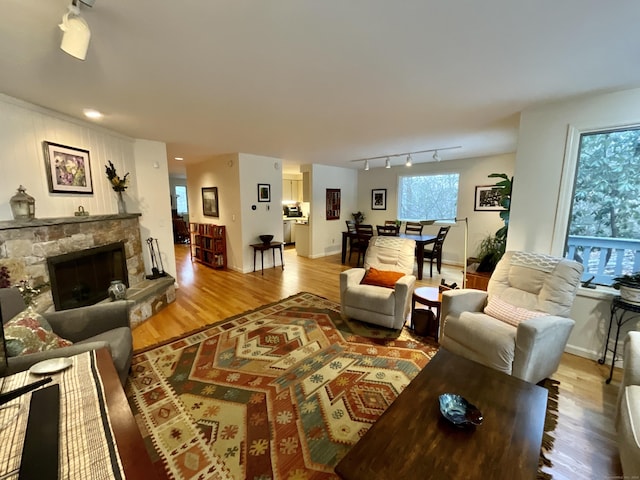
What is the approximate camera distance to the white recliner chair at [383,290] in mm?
2752

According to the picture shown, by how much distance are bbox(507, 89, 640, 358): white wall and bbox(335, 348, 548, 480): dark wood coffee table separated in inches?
61.2

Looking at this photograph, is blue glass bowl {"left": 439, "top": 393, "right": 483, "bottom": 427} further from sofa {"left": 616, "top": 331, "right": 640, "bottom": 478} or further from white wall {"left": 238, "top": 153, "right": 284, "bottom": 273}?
white wall {"left": 238, "top": 153, "right": 284, "bottom": 273}

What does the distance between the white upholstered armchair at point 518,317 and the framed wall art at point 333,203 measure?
4.62m

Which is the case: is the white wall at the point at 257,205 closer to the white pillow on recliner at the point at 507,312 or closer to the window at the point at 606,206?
the white pillow on recliner at the point at 507,312

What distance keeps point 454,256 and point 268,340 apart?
4.93 metres

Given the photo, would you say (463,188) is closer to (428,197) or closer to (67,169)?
(428,197)

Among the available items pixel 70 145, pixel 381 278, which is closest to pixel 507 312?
pixel 381 278

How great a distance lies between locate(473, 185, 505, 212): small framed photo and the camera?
5262 millimetres

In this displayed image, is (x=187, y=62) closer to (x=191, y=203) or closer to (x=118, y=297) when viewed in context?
A: (x=118, y=297)

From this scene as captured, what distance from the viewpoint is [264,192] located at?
17.7ft

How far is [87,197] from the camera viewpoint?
3.14 meters

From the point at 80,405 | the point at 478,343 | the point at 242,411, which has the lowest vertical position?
the point at 242,411

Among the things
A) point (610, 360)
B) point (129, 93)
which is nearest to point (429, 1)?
point (129, 93)

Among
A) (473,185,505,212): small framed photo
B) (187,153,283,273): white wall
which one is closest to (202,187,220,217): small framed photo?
(187,153,283,273): white wall
